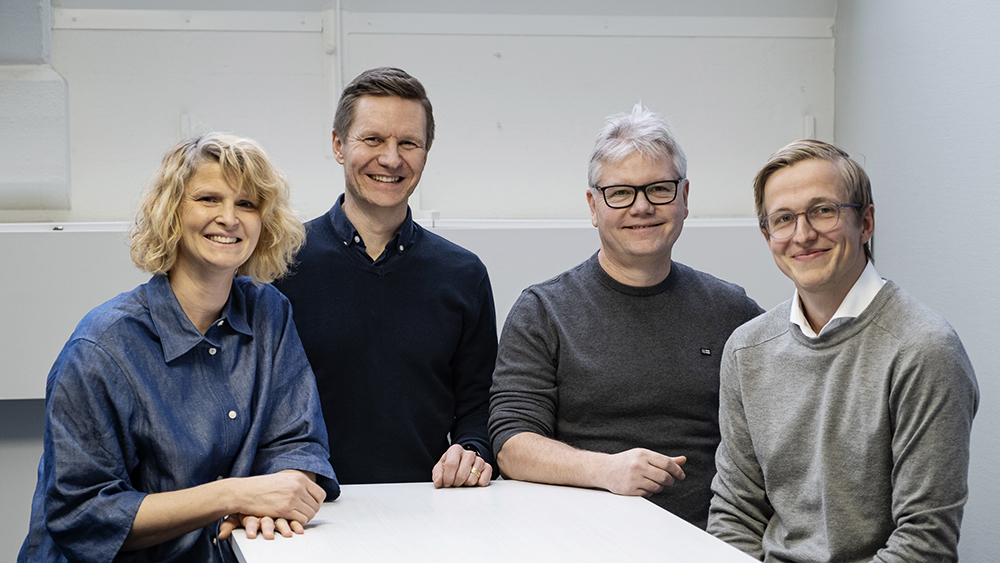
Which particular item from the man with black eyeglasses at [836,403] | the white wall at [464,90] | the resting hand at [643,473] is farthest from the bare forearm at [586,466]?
the white wall at [464,90]

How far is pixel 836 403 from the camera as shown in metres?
1.47

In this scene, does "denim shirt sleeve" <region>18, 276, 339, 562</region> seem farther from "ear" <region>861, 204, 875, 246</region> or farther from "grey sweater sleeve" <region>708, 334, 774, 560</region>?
"ear" <region>861, 204, 875, 246</region>

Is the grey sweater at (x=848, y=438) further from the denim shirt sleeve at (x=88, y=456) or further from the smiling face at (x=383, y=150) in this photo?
the denim shirt sleeve at (x=88, y=456)

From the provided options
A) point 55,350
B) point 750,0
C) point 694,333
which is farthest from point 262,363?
point 750,0

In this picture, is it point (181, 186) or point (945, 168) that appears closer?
point (181, 186)

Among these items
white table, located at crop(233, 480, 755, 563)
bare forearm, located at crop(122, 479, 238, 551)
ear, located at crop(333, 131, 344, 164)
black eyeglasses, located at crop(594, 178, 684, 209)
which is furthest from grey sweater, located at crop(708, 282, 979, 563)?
ear, located at crop(333, 131, 344, 164)

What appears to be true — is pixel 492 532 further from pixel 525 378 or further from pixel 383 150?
pixel 383 150

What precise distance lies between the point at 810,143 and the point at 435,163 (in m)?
2.00

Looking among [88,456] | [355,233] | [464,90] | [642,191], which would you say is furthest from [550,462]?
[464,90]

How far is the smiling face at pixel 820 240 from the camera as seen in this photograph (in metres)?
1.50

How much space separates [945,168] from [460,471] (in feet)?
6.41

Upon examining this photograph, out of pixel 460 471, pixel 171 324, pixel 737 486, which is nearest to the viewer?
pixel 171 324

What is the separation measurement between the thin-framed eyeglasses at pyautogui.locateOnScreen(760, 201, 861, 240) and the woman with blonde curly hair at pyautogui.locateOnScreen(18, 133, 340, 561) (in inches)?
38.6

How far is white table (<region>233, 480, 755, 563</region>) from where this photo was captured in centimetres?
129
